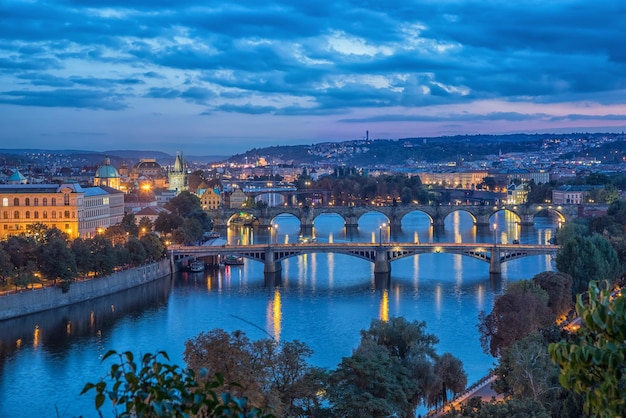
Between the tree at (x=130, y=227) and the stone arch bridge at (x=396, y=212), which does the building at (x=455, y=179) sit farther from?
the tree at (x=130, y=227)

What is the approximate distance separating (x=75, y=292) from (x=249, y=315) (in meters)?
5.54

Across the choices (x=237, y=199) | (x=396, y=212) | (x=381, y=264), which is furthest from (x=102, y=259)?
(x=237, y=199)

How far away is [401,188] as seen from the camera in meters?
77.6

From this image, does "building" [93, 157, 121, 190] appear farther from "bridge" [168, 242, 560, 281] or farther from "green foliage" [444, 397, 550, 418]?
"green foliage" [444, 397, 550, 418]

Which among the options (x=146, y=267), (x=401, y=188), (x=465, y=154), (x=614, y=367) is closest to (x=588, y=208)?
(x=401, y=188)

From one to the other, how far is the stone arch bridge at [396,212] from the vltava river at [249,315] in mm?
16415

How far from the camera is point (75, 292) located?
86.7 ft

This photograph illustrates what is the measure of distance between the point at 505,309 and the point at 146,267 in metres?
15.5

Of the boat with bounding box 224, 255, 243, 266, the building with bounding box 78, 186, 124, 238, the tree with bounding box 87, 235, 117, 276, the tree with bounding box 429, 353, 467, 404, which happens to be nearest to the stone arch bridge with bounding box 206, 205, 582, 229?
the building with bounding box 78, 186, 124, 238

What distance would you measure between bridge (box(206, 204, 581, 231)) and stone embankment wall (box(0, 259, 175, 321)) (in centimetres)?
2334

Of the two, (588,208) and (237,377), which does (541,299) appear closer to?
(237,377)

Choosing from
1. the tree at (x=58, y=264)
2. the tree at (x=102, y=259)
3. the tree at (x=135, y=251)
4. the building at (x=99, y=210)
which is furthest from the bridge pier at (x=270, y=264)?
the building at (x=99, y=210)

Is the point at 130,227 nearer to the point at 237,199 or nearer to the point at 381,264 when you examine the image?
the point at 381,264

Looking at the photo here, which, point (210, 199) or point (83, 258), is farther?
point (210, 199)
